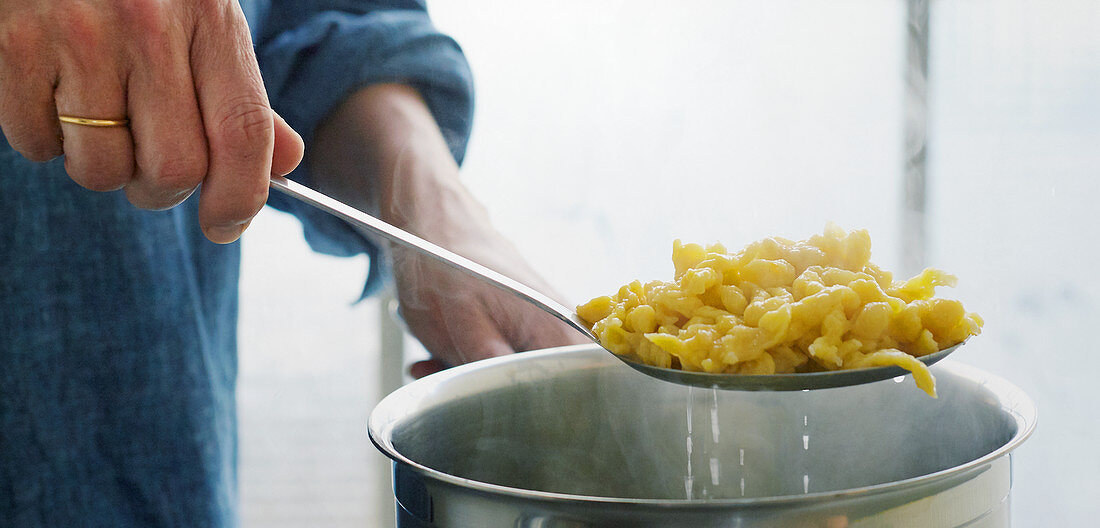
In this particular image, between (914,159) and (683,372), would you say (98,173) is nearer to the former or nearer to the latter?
(683,372)

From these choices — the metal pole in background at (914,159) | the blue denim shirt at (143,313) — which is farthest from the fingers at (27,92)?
the metal pole in background at (914,159)

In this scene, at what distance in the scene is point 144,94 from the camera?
15.9 inches

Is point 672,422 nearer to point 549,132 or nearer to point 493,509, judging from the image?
point 493,509

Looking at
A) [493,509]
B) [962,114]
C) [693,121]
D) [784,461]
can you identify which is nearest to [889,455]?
[784,461]

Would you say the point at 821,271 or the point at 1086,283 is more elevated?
the point at 821,271

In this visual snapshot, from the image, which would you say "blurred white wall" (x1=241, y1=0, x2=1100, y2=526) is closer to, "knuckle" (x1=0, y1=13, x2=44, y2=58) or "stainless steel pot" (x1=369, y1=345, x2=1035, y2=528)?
"stainless steel pot" (x1=369, y1=345, x2=1035, y2=528)

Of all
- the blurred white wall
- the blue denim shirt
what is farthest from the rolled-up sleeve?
the blurred white wall

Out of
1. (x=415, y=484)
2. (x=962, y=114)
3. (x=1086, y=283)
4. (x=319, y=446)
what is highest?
(x=415, y=484)

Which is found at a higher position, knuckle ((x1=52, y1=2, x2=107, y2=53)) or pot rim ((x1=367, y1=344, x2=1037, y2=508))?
knuckle ((x1=52, y1=2, x2=107, y2=53))

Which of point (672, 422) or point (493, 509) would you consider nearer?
point (493, 509)

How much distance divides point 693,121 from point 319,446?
3.97 feet

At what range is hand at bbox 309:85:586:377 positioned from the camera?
0.66m

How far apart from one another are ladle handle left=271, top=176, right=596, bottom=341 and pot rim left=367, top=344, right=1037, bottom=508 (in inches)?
1.2

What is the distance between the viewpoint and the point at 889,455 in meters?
0.53
